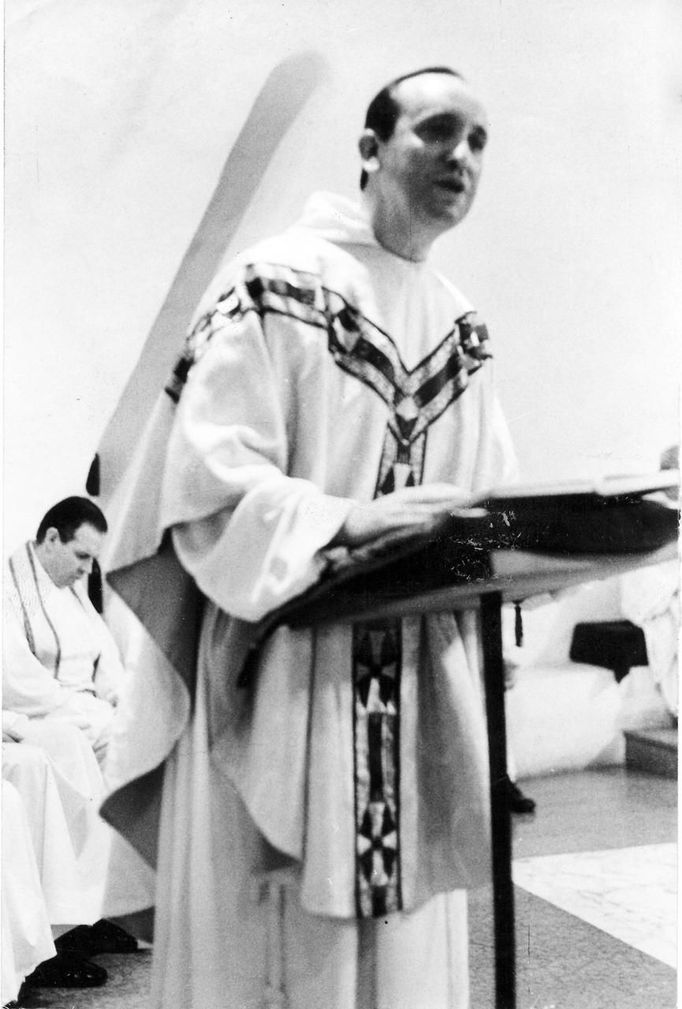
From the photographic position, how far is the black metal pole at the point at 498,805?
191 centimetres

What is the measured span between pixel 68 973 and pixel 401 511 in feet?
3.44

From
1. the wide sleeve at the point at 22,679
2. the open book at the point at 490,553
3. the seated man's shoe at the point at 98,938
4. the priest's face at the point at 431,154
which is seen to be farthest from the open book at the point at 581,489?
the seated man's shoe at the point at 98,938

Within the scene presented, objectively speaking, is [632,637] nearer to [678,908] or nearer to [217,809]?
[678,908]

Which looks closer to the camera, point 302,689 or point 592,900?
point 302,689

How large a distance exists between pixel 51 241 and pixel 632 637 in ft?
4.55

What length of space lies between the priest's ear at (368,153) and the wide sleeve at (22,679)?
1055 millimetres

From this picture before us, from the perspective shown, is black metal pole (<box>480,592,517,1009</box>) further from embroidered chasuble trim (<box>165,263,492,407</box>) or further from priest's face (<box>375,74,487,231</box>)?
priest's face (<box>375,74,487,231</box>)

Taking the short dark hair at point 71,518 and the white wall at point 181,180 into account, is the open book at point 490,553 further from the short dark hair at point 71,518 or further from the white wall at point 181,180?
the short dark hair at point 71,518

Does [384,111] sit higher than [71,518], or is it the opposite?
[384,111]

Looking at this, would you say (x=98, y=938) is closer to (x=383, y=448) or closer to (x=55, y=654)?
(x=55, y=654)

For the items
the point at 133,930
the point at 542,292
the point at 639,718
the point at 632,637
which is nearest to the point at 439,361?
the point at 542,292

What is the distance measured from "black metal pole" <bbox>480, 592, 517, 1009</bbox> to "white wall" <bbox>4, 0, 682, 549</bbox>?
0.34m

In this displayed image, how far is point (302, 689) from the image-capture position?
6.33ft

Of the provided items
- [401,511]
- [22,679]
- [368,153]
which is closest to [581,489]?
[401,511]
